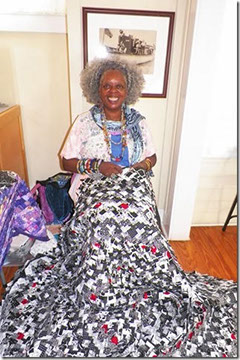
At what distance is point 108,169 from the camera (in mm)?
1414

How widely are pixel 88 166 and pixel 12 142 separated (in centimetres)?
71

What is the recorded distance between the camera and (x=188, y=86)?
1.61 meters

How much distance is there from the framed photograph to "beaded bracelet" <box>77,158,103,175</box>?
71 centimetres

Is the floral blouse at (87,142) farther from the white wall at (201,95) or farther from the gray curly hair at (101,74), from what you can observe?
the white wall at (201,95)

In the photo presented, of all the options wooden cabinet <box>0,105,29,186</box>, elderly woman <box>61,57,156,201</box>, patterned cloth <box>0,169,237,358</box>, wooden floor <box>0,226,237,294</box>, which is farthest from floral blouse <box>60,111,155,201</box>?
wooden floor <box>0,226,237,294</box>

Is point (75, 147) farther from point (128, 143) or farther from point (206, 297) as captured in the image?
point (206, 297)

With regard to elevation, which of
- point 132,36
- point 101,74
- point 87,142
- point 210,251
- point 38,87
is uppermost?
point 132,36

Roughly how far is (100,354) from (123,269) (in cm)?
36

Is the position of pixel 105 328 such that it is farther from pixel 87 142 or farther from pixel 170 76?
pixel 170 76

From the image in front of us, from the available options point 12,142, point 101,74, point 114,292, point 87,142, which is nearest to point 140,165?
point 87,142

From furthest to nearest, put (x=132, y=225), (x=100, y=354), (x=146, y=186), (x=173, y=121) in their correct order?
(x=173, y=121), (x=146, y=186), (x=132, y=225), (x=100, y=354)

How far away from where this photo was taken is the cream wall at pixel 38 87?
6.15ft

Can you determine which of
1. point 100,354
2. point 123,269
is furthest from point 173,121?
point 100,354

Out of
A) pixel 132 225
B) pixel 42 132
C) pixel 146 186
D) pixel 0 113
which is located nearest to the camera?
pixel 132 225
